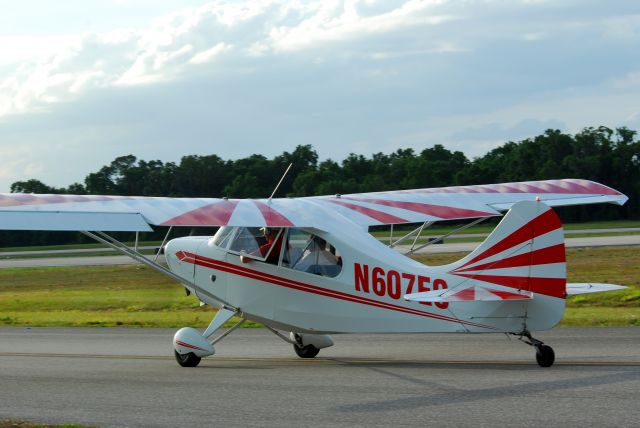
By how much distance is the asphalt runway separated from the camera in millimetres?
7766

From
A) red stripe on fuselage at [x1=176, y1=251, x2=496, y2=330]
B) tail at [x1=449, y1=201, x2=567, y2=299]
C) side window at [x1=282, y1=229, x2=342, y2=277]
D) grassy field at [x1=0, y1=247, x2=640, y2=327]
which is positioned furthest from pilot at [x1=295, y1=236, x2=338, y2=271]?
grassy field at [x1=0, y1=247, x2=640, y2=327]

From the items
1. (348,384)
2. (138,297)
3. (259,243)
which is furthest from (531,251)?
(138,297)

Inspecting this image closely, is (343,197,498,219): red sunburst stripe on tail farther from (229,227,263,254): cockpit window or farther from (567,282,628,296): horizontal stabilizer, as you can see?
(567,282,628,296): horizontal stabilizer

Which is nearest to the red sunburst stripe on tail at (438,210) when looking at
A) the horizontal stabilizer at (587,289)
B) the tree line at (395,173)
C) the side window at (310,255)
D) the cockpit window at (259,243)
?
the side window at (310,255)

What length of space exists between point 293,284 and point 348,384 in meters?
2.03

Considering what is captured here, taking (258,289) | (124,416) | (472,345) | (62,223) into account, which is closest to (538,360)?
(472,345)

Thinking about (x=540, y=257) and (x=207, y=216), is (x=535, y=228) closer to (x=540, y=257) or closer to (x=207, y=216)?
(x=540, y=257)

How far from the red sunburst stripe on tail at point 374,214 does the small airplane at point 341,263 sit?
28 mm

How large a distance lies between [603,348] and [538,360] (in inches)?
72.6

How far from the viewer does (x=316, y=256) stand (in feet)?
36.8

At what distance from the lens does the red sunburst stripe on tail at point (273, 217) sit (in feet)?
36.0

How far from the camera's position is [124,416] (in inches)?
328

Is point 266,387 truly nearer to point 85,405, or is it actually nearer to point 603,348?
point 85,405

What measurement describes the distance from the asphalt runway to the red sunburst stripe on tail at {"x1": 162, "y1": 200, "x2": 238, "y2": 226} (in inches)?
72.4
